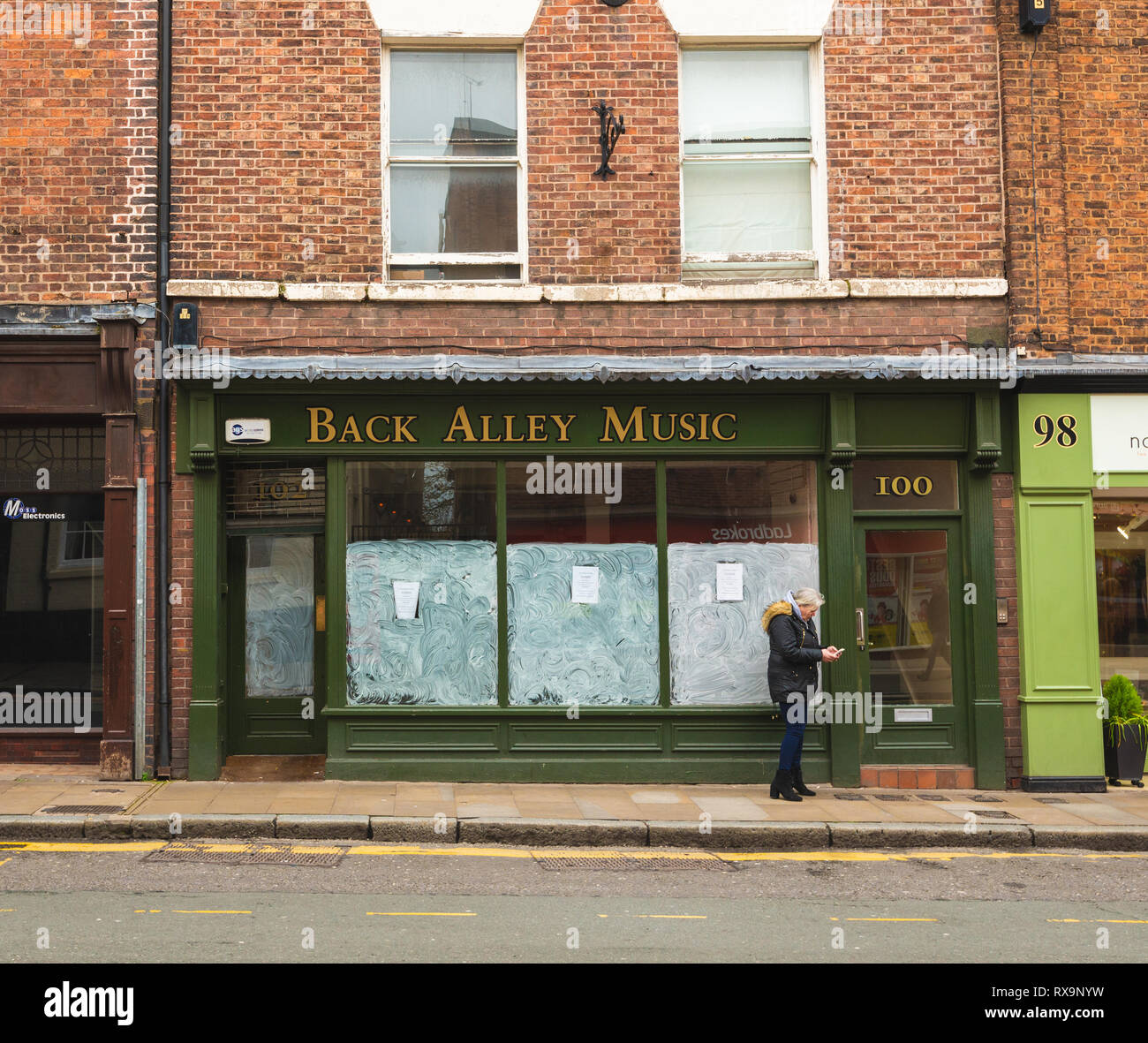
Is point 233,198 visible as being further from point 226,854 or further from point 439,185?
point 226,854

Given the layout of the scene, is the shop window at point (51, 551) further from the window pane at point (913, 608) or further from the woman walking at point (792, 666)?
the window pane at point (913, 608)

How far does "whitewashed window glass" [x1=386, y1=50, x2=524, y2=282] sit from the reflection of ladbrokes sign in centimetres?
138

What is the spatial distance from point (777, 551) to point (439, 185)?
4.66m

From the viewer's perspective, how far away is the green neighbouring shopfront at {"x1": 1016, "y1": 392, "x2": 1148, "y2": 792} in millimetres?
10367

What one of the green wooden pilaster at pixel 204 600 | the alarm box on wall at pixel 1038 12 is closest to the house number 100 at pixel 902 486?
the alarm box on wall at pixel 1038 12

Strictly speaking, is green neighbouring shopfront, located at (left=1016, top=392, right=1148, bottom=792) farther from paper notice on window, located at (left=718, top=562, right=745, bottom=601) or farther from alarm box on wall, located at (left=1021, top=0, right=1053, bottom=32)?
alarm box on wall, located at (left=1021, top=0, right=1053, bottom=32)

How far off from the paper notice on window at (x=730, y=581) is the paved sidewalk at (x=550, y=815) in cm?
174

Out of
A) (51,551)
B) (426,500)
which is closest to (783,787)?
(426,500)

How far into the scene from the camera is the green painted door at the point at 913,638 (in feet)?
34.4

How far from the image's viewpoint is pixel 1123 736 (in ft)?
34.4

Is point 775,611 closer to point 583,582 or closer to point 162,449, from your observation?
point 583,582

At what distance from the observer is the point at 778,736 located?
1034cm

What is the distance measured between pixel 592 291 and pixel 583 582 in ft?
8.72

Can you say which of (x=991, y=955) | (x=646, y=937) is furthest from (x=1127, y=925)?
(x=646, y=937)
